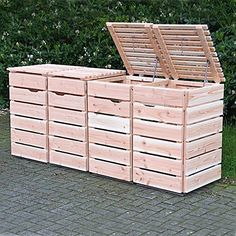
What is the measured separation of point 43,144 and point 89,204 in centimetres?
151

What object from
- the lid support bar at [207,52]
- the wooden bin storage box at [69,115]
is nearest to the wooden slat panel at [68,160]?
the wooden bin storage box at [69,115]

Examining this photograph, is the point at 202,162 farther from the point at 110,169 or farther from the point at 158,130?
the point at 110,169

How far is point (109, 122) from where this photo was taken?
639 centimetres

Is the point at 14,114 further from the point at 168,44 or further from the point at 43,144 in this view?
the point at 168,44

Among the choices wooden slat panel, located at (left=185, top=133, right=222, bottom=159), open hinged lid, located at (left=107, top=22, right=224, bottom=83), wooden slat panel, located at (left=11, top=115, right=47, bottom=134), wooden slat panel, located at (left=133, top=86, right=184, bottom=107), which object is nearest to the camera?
wooden slat panel, located at (left=133, top=86, right=184, bottom=107)

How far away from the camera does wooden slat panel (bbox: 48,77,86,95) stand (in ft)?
21.6

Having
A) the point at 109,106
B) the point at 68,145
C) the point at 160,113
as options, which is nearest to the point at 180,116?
the point at 160,113

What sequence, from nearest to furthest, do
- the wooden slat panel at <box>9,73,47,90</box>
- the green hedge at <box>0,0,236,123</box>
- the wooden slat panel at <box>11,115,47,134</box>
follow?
the wooden slat panel at <box>9,73,47,90</box> → the wooden slat panel at <box>11,115,47,134</box> → the green hedge at <box>0,0,236,123</box>

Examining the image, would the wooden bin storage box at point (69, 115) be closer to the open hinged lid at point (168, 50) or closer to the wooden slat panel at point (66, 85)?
the wooden slat panel at point (66, 85)

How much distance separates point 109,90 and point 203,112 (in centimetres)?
98

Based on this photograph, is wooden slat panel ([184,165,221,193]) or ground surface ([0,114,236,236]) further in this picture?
wooden slat panel ([184,165,221,193])

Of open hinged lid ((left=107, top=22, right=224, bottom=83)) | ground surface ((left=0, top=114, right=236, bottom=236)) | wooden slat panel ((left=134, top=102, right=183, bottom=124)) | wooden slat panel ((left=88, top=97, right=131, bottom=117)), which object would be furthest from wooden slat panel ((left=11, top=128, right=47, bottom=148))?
wooden slat panel ((left=134, top=102, right=183, bottom=124))

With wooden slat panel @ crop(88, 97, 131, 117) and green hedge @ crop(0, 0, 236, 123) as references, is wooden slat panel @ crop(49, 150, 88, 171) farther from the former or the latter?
green hedge @ crop(0, 0, 236, 123)

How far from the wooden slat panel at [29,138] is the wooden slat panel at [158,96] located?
1433mm
